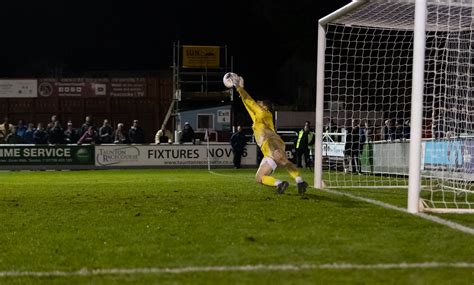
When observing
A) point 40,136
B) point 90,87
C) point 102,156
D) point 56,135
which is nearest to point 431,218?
point 102,156

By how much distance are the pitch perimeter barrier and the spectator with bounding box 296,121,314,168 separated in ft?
10.7

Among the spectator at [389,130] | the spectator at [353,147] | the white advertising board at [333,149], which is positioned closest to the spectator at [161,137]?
the white advertising board at [333,149]

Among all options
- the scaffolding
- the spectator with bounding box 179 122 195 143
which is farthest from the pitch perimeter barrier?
the scaffolding

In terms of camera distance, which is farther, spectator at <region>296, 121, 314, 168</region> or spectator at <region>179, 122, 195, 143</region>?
spectator at <region>179, 122, 195, 143</region>

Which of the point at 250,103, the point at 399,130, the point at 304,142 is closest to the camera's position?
the point at 250,103

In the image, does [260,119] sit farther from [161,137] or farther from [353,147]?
[161,137]

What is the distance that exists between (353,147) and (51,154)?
12162 mm

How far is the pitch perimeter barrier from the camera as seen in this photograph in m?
24.6

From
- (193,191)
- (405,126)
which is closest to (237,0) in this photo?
(405,126)

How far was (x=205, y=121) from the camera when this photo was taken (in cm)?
3497

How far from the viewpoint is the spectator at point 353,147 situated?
63.8ft

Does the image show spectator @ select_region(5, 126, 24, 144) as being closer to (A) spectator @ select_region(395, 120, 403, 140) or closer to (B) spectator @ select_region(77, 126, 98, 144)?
(B) spectator @ select_region(77, 126, 98, 144)

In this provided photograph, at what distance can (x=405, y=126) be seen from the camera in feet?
56.5

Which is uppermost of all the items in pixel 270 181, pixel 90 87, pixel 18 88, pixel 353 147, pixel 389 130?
pixel 90 87
